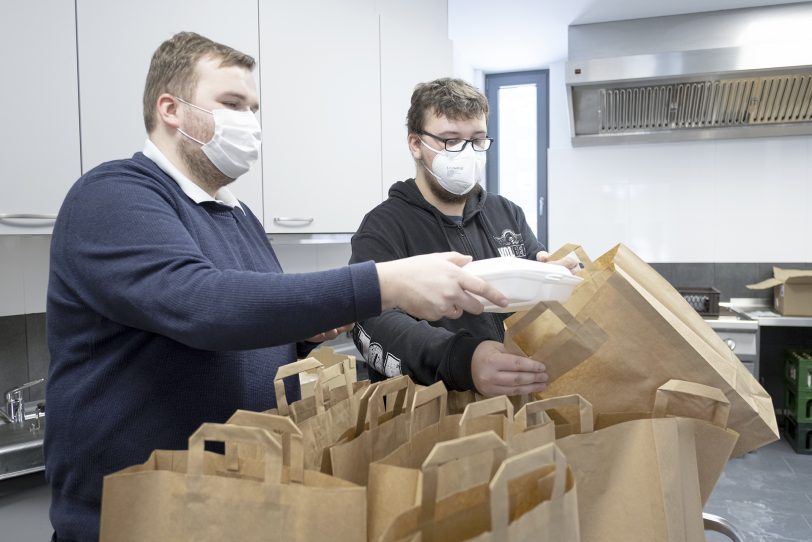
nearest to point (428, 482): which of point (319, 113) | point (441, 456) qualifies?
point (441, 456)

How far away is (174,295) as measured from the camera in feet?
2.39

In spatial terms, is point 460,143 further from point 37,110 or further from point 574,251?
point 37,110

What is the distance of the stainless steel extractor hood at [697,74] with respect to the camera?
3.30 metres

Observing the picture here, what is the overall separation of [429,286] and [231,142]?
508 millimetres

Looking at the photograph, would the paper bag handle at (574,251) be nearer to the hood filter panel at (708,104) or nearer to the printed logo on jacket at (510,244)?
the printed logo on jacket at (510,244)

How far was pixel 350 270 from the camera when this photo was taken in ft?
2.50

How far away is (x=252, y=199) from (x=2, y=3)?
86cm

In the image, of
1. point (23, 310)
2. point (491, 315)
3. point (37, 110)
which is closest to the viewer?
point (491, 315)

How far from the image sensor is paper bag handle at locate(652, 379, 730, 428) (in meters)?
0.90

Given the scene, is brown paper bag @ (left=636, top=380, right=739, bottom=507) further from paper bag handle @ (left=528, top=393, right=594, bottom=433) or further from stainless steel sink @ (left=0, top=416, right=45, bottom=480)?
stainless steel sink @ (left=0, top=416, right=45, bottom=480)

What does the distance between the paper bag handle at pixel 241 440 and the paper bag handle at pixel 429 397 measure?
0.81ft

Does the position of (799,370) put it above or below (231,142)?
below

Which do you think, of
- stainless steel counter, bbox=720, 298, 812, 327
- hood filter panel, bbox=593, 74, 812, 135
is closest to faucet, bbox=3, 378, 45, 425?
hood filter panel, bbox=593, 74, 812, 135

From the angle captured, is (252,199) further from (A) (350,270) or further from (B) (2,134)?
(A) (350,270)
